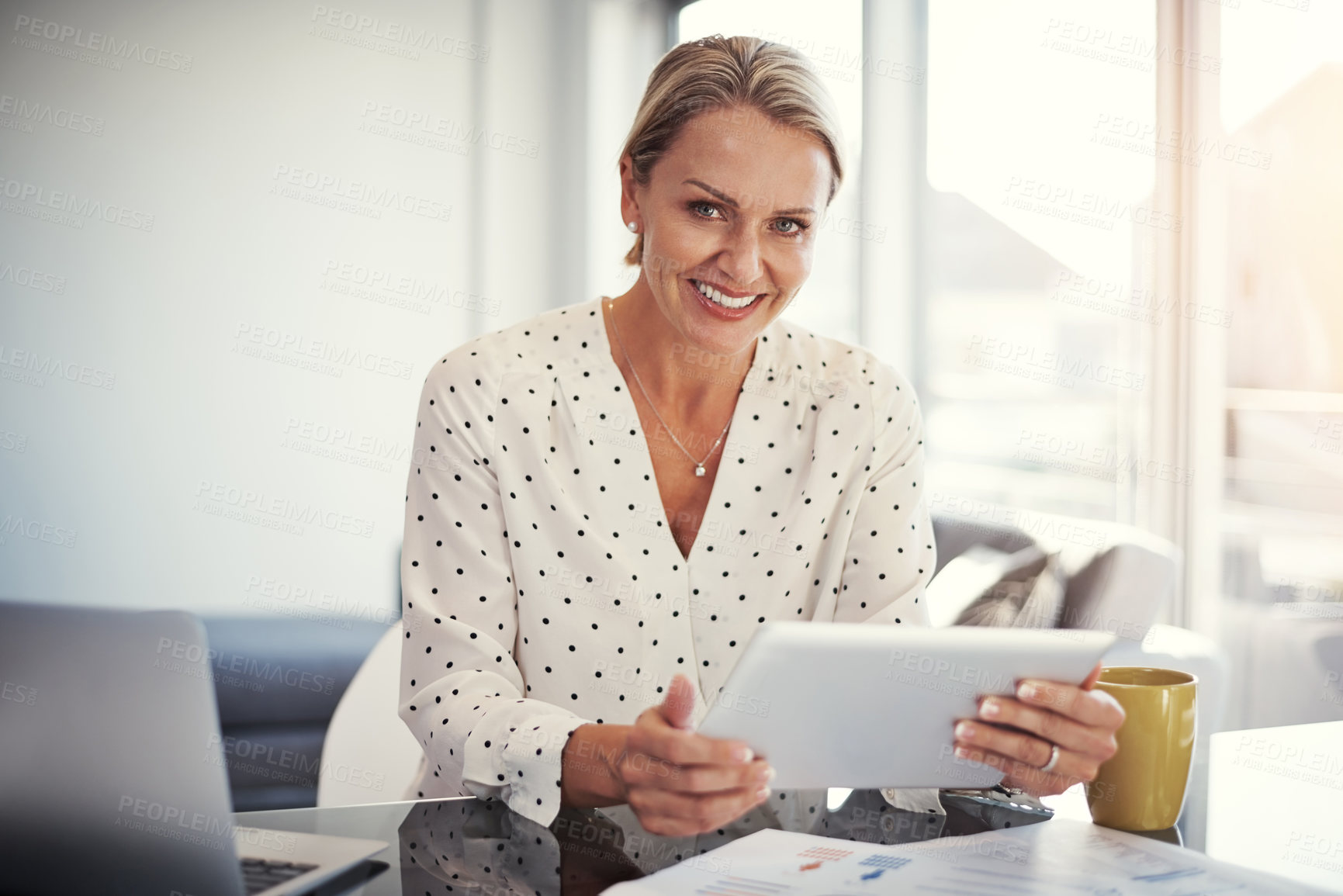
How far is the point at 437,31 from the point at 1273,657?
3.70 metres

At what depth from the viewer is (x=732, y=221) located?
1317 millimetres

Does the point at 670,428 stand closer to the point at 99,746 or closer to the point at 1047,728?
the point at 1047,728

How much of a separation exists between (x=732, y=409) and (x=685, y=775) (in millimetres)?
723

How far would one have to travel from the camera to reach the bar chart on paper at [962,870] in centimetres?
77

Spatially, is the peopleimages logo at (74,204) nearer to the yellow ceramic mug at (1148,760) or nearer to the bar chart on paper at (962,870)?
the bar chart on paper at (962,870)

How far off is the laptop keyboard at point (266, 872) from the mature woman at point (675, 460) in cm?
34

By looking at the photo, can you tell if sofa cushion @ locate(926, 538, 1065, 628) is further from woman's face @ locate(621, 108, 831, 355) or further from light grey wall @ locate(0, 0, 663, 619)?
light grey wall @ locate(0, 0, 663, 619)

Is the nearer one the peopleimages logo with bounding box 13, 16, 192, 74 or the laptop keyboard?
the laptop keyboard

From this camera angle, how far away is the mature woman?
4.26 ft

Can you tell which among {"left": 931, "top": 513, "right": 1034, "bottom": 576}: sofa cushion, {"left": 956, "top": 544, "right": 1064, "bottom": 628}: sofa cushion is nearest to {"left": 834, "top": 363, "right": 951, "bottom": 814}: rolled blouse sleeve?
{"left": 956, "top": 544, "right": 1064, "bottom": 628}: sofa cushion

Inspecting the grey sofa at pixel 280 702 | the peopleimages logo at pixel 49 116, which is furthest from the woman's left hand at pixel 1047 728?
the peopleimages logo at pixel 49 116

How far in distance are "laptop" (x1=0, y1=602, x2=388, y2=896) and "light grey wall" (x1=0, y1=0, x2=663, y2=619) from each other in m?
3.36

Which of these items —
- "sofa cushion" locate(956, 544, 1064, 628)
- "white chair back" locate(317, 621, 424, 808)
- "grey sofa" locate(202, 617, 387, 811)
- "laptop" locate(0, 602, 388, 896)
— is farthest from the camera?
"grey sofa" locate(202, 617, 387, 811)

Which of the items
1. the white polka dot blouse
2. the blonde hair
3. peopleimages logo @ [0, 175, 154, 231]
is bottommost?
the white polka dot blouse
